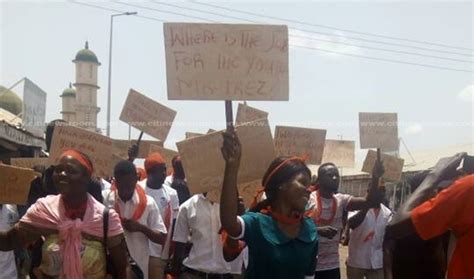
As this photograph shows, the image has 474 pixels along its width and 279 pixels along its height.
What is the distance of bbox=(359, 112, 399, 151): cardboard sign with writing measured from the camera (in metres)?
7.89

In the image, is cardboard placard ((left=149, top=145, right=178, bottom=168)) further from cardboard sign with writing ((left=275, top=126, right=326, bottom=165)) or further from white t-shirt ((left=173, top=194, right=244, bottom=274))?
white t-shirt ((left=173, top=194, right=244, bottom=274))

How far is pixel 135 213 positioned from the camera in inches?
208

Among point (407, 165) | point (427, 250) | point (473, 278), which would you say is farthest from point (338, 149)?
point (407, 165)

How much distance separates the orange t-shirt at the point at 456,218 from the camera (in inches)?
107

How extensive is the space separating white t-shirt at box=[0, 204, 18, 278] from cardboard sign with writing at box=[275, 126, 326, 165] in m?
2.61

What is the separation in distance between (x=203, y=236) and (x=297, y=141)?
1.65 metres

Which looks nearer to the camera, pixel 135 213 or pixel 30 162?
pixel 135 213

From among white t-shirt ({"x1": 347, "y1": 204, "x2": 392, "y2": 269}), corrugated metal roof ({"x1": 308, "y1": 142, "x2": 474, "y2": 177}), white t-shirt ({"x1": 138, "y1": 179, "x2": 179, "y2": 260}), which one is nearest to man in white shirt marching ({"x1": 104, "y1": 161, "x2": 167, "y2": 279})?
white t-shirt ({"x1": 138, "y1": 179, "x2": 179, "y2": 260})

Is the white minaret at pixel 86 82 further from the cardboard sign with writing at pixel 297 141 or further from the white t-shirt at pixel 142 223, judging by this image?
the white t-shirt at pixel 142 223

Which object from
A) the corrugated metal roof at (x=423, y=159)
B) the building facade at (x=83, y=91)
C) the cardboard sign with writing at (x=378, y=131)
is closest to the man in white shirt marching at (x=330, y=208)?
the cardboard sign with writing at (x=378, y=131)

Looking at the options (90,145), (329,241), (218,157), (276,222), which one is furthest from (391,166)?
(276,222)

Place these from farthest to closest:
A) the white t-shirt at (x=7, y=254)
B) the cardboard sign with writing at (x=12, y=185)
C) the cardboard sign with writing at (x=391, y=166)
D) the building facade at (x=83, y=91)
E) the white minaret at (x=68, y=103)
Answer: the white minaret at (x=68, y=103)
the building facade at (x=83, y=91)
the cardboard sign with writing at (x=391, y=166)
the white t-shirt at (x=7, y=254)
the cardboard sign with writing at (x=12, y=185)

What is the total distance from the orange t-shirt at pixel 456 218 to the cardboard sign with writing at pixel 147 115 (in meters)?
5.52

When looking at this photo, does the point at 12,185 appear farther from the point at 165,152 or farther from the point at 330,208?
the point at 165,152
